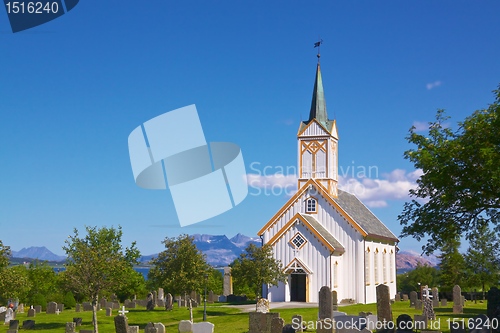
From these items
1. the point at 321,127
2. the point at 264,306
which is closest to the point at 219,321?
the point at 264,306

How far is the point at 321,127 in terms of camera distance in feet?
174

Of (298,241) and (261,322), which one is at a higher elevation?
(298,241)

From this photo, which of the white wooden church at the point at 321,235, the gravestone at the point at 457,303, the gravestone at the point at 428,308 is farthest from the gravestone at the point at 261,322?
the white wooden church at the point at 321,235

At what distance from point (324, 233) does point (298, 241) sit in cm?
248

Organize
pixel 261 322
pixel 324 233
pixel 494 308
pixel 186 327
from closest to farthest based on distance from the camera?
1. pixel 494 308
2. pixel 261 322
3. pixel 186 327
4. pixel 324 233

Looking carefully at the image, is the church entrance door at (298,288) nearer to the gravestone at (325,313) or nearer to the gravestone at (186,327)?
the gravestone at (186,327)

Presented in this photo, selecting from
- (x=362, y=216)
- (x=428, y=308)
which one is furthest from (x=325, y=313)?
(x=362, y=216)

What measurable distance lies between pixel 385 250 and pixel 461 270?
7.16 m

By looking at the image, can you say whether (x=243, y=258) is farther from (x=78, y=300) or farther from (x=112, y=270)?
(x=78, y=300)

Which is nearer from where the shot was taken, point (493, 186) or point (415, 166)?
point (493, 186)

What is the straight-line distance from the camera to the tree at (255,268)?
1582 inches

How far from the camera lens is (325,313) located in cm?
2592

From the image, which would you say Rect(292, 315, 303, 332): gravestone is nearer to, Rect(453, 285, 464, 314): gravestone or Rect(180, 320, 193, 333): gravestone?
Rect(180, 320, 193, 333): gravestone

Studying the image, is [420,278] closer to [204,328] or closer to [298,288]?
[298,288]
